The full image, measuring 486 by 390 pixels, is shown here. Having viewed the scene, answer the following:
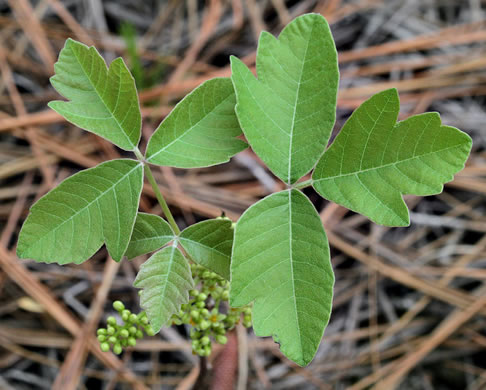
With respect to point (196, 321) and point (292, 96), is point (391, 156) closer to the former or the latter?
point (292, 96)

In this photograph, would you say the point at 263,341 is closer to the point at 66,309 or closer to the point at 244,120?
the point at 66,309

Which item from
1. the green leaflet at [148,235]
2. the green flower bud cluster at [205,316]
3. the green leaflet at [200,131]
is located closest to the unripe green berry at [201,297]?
the green flower bud cluster at [205,316]

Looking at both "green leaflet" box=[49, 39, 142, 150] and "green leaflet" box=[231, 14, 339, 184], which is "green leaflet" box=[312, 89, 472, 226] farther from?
"green leaflet" box=[49, 39, 142, 150]

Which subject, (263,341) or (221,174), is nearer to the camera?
(263,341)

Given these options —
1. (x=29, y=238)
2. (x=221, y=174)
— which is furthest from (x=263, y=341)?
(x=29, y=238)

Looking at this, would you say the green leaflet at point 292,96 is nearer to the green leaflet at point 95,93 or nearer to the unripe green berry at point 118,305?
the green leaflet at point 95,93

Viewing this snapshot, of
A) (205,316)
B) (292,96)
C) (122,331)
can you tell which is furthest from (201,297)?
(292,96)
